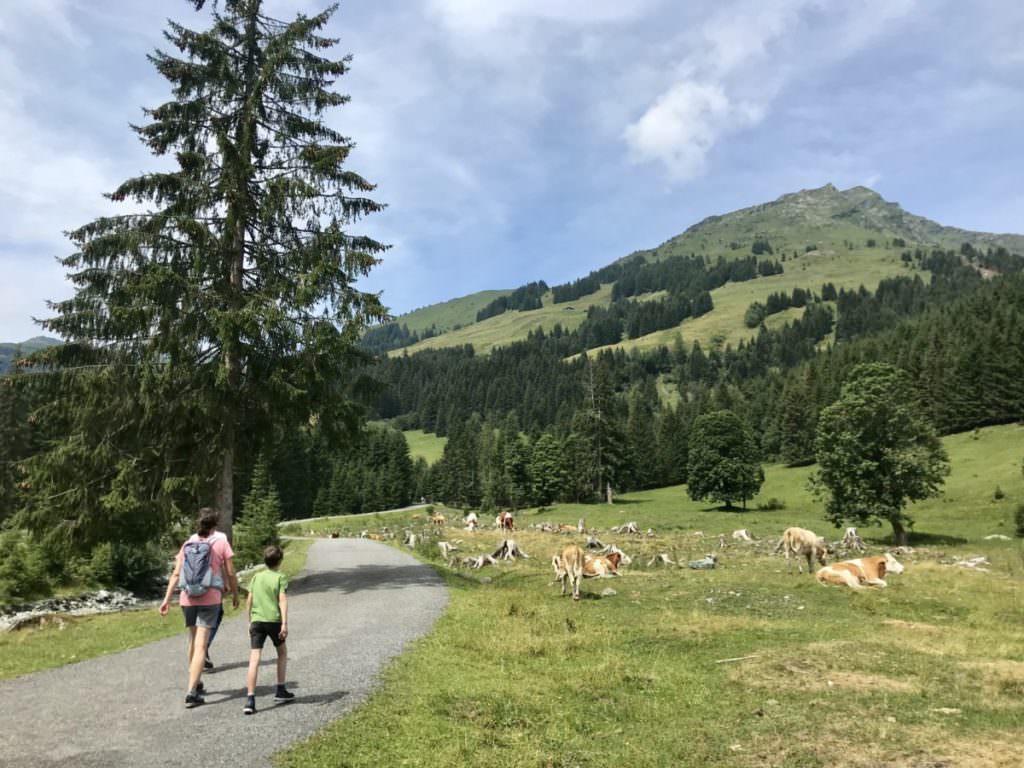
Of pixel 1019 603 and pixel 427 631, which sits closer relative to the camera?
pixel 427 631

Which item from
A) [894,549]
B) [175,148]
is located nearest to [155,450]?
[175,148]

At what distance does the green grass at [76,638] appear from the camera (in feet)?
36.0

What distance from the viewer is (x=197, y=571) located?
28.5 feet

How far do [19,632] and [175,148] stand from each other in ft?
51.6

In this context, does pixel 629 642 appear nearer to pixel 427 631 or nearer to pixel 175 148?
pixel 427 631

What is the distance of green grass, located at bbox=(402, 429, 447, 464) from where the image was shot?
157 metres

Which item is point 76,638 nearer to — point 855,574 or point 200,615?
point 200,615

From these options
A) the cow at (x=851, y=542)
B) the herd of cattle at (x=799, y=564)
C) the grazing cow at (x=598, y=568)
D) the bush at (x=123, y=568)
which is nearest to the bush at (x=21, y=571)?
the bush at (x=123, y=568)

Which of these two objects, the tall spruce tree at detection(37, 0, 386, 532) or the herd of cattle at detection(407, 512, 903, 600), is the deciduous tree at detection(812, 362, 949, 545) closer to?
the herd of cattle at detection(407, 512, 903, 600)

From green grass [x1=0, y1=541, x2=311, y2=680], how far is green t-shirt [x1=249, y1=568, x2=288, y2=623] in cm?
522

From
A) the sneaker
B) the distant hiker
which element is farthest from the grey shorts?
the sneaker

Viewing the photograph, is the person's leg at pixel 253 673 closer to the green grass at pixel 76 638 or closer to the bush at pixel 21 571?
the green grass at pixel 76 638

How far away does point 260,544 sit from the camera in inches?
1369

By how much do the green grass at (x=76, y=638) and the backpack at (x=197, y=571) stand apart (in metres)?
4.15
